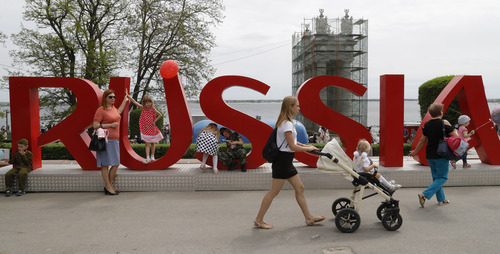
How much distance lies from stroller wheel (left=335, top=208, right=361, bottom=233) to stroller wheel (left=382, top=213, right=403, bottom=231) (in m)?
0.34

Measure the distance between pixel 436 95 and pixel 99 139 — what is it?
59.1ft

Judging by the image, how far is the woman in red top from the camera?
7.09m

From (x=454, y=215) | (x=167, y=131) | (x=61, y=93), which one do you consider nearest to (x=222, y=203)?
(x=454, y=215)

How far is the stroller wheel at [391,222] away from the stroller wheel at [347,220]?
343mm

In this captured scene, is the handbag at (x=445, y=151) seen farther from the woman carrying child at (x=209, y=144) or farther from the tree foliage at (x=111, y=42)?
the tree foliage at (x=111, y=42)

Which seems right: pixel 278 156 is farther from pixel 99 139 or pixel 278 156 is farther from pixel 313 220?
pixel 99 139

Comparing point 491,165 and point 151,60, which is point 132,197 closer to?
point 491,165

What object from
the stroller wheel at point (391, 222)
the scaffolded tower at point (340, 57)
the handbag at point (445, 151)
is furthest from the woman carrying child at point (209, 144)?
the scaffolded tower at point (340, 57)

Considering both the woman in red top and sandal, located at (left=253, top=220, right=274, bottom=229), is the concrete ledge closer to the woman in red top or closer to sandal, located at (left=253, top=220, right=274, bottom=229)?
the woman in red top

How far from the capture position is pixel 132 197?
23.0 feet

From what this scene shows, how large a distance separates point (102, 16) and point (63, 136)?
16423 mm

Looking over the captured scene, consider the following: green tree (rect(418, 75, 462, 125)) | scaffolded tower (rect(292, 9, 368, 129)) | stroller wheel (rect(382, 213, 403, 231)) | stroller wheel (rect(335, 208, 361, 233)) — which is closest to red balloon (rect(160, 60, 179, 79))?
stroller wheel (rect(335, 208, 361, 233))

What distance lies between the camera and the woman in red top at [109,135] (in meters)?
7.09

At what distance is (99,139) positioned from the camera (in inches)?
274
